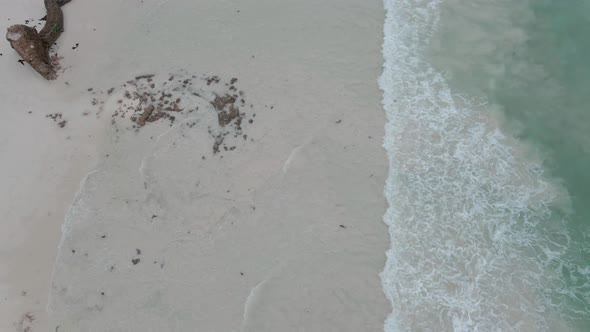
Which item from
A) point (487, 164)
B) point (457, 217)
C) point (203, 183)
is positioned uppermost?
point (203, 183)

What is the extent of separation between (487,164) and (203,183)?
24.2 feet

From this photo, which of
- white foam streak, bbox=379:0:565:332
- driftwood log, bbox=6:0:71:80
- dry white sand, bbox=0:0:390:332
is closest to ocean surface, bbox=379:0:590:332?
white foam streak, bbox=379:0:565:332

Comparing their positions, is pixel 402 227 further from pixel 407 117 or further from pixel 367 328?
pixel 407 117

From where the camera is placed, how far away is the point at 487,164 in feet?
38.1

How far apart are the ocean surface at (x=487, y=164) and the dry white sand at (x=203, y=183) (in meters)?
0.76

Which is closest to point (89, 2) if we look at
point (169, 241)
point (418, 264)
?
point (169, 241)

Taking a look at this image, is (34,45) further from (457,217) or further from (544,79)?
(544,79)

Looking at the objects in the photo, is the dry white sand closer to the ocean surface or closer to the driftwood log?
the driftwood log

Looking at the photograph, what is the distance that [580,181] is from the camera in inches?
449

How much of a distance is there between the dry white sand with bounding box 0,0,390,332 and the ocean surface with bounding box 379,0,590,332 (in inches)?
29.7

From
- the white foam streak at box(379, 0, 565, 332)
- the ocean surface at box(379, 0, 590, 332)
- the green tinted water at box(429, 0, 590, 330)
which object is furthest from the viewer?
the green tinted water at box(429, 0, 590, 330)

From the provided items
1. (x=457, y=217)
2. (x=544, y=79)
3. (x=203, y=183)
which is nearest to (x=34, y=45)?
(x=203, y=183)

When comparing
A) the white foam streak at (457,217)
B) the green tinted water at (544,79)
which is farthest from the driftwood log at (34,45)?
the green tinted water at (544,79)

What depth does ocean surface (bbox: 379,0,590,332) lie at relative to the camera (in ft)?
31.8
